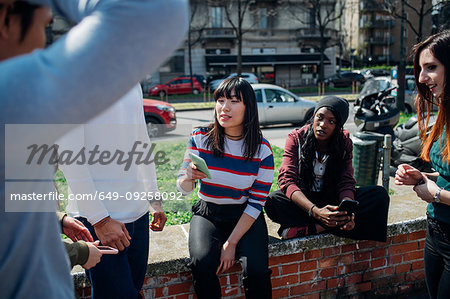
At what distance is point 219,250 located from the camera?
240cm

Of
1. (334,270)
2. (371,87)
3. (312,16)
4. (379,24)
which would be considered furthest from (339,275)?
(379,24)

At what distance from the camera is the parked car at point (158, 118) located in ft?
36.0

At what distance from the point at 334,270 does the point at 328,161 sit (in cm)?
84

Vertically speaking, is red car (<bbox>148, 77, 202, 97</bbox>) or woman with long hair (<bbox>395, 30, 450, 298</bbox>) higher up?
red car (<bbox>148, 77, 202, 97</bbox>)

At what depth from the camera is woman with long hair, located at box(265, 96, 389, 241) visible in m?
2.79

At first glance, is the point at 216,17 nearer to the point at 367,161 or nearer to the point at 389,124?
the point at 389,124

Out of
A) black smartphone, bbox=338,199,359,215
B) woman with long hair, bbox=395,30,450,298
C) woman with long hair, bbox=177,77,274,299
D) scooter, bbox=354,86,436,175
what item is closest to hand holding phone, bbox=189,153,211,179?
woman with long hair, bbox=177,77,274,299

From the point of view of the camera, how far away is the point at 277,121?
44.0ft

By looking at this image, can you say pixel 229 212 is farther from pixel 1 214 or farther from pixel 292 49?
pixel 292 49

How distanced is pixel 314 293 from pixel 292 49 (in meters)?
40.5

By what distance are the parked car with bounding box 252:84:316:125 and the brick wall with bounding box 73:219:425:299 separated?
397 inches

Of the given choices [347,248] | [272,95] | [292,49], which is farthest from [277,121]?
[292,49]

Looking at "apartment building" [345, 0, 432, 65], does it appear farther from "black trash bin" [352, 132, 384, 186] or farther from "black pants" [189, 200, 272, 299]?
"black pants" [189, 200, 272, 299]

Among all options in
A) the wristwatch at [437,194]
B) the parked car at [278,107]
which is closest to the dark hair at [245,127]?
the wristwatch at [437,194]
